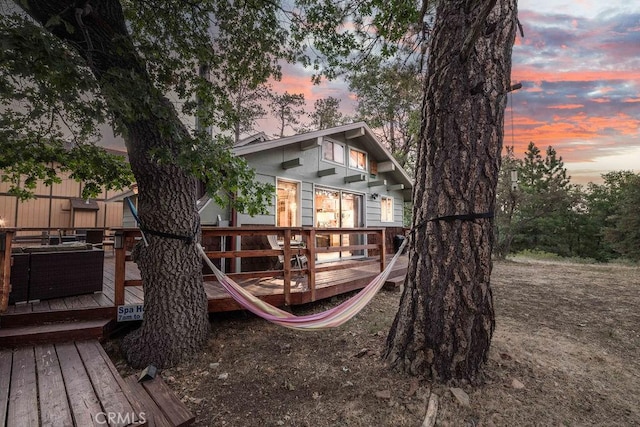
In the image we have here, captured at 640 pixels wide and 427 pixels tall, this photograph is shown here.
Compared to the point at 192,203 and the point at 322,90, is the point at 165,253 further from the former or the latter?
the point at 322,90

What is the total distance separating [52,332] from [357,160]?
7179 mm

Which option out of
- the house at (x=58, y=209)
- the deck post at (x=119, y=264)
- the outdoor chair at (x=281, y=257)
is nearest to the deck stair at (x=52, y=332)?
the deck post at (x=119, y=264)

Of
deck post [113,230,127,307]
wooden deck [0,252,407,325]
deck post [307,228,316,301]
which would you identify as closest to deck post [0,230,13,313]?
wooden deck [0,252,407,325]

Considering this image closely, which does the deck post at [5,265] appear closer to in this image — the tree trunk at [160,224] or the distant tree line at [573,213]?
the tree trunk at [160,224]

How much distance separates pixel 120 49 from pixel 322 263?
5.67 meters

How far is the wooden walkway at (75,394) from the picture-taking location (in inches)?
63.7

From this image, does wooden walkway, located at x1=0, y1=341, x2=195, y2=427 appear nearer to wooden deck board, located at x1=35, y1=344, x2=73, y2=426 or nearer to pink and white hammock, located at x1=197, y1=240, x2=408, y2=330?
wooden deck board, located at x1=35, y1=344, x2=73, y2=426

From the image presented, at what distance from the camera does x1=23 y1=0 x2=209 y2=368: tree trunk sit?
228cm

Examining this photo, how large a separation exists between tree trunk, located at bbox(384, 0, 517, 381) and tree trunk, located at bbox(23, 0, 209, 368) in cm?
207

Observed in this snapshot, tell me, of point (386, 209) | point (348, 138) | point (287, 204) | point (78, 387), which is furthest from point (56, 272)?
point (386, 209)

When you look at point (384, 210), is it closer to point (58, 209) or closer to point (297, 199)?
point (297, 199)

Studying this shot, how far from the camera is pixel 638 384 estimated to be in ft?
7.20

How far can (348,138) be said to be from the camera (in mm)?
7680

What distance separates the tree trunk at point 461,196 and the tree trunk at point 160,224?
2.07m
